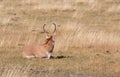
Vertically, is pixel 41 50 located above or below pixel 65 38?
above

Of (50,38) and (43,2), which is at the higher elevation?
(50,38)

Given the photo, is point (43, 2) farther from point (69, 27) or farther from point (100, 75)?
point (100, 75)

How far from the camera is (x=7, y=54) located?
57.3ft

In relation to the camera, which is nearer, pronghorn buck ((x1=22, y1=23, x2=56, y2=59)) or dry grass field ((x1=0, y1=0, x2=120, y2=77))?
dry grass field ((x1=0, y1=0, x2=120, y2=77))

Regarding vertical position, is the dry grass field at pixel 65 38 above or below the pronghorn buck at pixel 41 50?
below

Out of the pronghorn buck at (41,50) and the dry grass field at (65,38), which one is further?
the pronghorn buck at (41,50)

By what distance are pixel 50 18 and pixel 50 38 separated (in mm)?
12340

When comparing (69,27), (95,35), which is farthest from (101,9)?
(95,35)

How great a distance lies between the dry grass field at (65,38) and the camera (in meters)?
14.9

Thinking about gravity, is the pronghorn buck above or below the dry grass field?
above

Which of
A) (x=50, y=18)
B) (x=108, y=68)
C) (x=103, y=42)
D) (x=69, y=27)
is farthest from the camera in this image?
(x=50, y=18)

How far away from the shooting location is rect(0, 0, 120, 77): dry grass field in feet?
48.9

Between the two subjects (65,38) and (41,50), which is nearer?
(41,50)

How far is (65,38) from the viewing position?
66.8 feet
